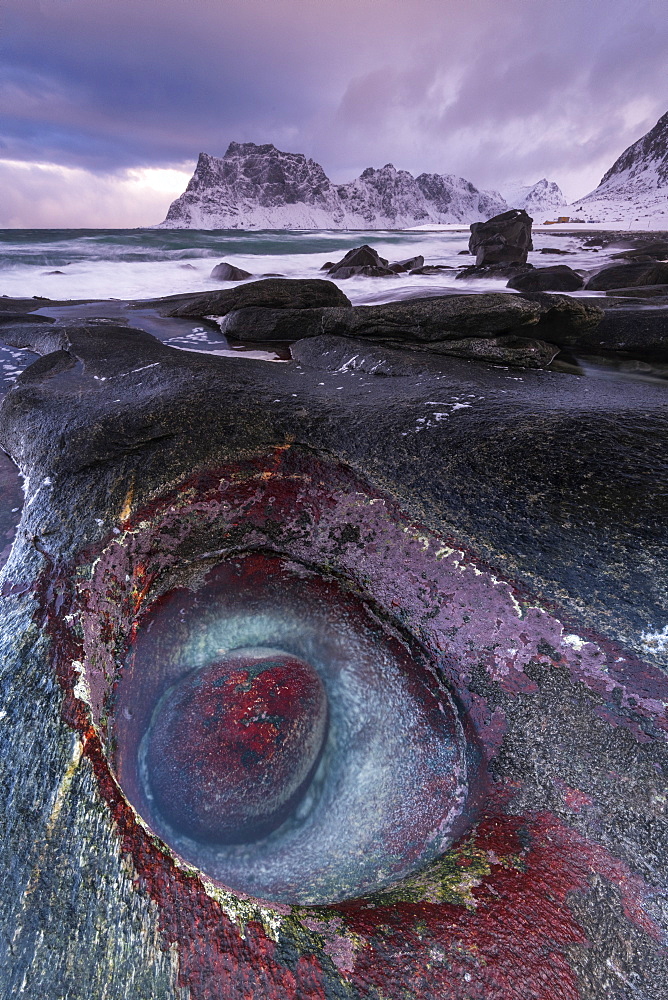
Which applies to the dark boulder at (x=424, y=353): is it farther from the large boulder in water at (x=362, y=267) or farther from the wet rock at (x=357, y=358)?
the large boulder in water at (x=362, y=267)

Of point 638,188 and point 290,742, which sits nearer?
point 290,742

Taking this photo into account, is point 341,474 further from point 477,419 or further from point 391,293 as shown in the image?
point 391,293

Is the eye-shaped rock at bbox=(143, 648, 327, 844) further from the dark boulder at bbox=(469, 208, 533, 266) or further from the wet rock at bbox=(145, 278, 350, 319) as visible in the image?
the dark boulder at bbox=(469, 208, 533, 266)

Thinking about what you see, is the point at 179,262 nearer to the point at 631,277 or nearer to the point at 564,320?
the point at 631,277

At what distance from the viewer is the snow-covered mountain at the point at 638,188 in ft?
187

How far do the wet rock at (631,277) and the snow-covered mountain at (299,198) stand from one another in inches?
7010

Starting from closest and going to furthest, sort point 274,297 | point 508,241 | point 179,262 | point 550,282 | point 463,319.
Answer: point 463,319 → point 274,297 → point 550,282 → point 508,241 → point 179,262

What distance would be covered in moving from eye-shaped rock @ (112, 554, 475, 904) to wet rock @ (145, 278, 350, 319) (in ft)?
18.5

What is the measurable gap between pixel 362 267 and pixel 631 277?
754cm

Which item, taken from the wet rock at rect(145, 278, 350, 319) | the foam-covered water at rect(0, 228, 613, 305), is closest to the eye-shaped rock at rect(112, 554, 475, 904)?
the wet rock at rect(145, 278, 350, 319)

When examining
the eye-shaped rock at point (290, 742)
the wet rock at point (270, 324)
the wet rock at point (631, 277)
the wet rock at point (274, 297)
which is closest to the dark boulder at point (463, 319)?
the wet rock at point (270, 324)

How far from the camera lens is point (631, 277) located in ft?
32.9

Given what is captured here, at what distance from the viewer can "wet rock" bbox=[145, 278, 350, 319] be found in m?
6.69

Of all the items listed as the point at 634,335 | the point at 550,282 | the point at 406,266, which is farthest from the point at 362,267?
the point at 634,335
